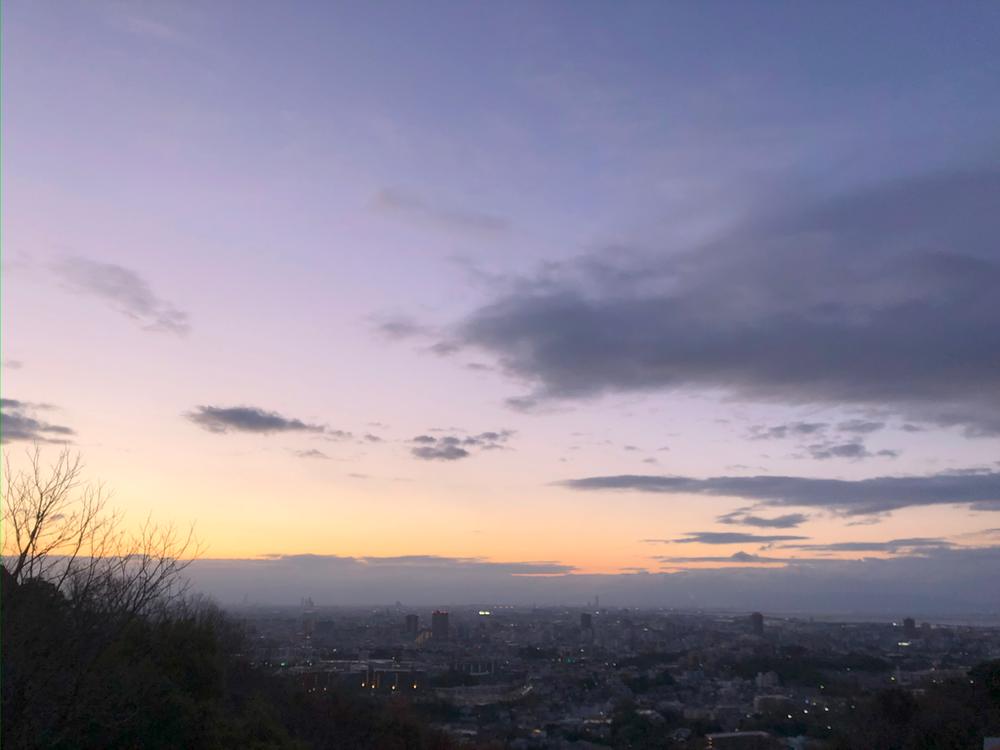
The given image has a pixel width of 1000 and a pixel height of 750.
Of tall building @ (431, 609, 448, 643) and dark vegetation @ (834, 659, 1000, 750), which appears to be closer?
dark vegetation @ (834, 659, 1000, 750)

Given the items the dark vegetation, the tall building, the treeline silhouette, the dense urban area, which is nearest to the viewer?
the treeline silhouette

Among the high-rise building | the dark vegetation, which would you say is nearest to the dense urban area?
the dark vegetation

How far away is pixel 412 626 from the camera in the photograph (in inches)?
1865

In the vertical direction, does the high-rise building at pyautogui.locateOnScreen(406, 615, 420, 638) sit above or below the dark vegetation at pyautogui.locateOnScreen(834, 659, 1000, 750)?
below

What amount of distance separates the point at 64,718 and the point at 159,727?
102 inches

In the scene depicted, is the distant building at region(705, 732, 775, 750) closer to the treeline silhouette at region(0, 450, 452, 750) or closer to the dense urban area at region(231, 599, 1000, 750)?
the dense urban area at region(231, 599, 1000, 750)

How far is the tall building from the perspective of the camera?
44.2 meters

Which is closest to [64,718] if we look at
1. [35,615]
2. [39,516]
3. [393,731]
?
[35,615]

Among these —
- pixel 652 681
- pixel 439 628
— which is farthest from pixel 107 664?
pixel 439 628

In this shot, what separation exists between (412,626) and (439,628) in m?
2.39

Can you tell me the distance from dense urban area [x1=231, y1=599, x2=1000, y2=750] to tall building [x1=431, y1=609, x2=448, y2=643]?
0.14 m

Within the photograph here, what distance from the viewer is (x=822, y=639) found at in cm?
4697

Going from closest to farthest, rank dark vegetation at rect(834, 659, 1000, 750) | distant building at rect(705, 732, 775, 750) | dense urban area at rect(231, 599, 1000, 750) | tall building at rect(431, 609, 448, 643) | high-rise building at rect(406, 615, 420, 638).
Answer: dark vegetation at rect(834, 659, 1000, 750)
distant building at rect(705, 732, 775, 750)
dense urban area at rect(231, 599, 1000, 750)
tall building at rect(431, 609, 448, 643)
high-rise building at rect(406, 615, 420, 638)

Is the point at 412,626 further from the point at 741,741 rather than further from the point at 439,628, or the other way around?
the point at 741,741
